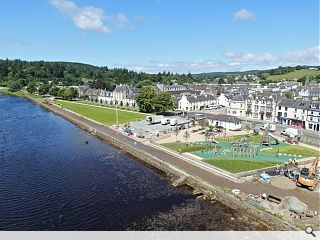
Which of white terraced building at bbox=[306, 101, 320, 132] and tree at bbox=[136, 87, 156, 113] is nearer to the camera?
white terraced building at bbox=[306, 101, 320, 132]

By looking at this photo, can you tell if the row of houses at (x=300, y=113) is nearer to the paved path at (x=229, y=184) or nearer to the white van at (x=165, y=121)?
the white van at (x=165, y=121)

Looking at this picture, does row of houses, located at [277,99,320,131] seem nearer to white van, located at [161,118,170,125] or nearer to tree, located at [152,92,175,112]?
white van, located at [161,118,170,125]

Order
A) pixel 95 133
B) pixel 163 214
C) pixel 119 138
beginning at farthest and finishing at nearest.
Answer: pixel 95 133
pixel 119 138
pixel 163 214

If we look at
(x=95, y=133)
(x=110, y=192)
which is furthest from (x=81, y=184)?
(x=95, y=133)

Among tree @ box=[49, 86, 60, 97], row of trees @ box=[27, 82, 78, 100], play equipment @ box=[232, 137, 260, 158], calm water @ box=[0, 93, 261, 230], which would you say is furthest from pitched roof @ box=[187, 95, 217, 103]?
tree @ box=[49, 86, 60, 97]

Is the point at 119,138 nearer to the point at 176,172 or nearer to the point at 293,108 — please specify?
the point at 176,172

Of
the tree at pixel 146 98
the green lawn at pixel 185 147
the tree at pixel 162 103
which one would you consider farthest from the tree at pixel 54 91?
the green lawn at pixel 185 147

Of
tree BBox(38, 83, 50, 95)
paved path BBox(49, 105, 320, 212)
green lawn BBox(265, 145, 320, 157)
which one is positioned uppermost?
tree BBox(38, 83, 50, 95)

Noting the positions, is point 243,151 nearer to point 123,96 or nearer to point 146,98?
point 146,98
